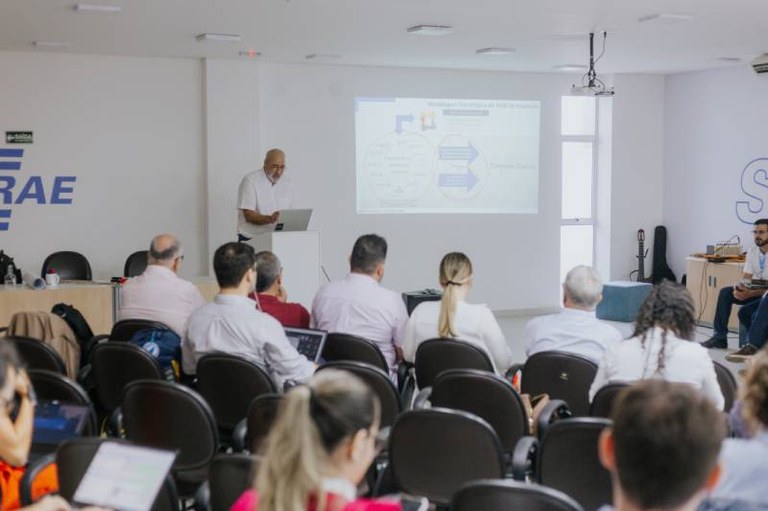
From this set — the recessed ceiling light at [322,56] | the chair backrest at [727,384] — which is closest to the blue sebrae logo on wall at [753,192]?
the recessed ceiling light at [322,56]

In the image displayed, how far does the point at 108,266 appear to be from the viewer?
9977mm

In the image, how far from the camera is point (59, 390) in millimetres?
3875

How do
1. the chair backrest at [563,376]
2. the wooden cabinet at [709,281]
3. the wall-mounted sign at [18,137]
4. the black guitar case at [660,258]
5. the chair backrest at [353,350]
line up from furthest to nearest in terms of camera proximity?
the black guitar case at [660,258]
the wooden cabinet at [709,281]
the wall-mounted sign at [18,137]
the chair backrest at [353,350]
the chair backrest at [563,376]

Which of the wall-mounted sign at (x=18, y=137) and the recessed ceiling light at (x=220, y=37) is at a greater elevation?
the recessed ceiling light at (x=220, y=37)

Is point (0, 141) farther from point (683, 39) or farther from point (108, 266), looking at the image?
point (683, 39)

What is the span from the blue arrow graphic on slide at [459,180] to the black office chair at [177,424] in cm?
799

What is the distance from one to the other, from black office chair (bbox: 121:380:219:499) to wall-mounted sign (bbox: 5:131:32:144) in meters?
6.50

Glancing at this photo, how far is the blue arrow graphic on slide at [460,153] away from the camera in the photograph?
11.5m

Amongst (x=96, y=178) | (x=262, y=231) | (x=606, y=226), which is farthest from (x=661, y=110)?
(x=96, y=178)

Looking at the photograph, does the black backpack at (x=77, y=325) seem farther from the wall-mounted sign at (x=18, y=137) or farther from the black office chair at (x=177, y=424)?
the wall-mounted sign at (x=18, y=137)

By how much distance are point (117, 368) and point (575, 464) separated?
2320mm

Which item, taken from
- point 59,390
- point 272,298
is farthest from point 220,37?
point 59,390

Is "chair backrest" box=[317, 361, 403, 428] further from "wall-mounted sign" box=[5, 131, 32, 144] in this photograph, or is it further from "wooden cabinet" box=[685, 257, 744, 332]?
"wooden cabinet" box=[685, 257, 744, 332]

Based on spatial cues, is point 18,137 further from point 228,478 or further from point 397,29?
point 228,478
